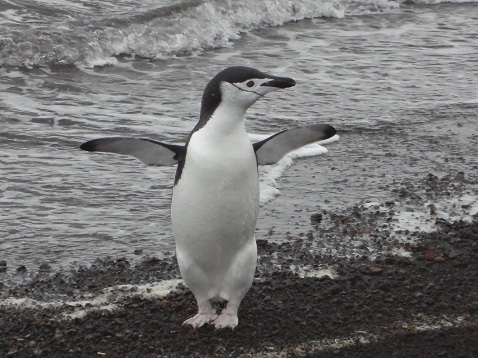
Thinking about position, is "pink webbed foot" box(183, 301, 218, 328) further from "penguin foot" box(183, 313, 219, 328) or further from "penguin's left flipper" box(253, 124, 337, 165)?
"penguin's left flipper" box(253, 124, 337, 165)

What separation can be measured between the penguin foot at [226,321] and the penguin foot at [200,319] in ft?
0.15

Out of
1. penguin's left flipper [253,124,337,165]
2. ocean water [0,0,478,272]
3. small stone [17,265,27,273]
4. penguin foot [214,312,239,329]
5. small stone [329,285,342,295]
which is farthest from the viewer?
ocean water [0,0,478,272]

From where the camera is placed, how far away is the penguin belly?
178 inches

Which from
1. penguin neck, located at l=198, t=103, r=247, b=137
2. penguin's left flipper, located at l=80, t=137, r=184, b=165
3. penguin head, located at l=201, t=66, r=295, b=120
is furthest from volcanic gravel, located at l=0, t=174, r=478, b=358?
penguin head, located at l=201, t=66, r=295, b=120

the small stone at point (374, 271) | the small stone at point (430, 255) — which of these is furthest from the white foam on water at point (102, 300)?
the small stone at point (430, 255)

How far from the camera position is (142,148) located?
4.76 m

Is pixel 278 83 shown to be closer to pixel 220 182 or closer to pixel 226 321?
pixel 220 182

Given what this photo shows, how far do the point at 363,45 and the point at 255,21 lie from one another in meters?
2.03

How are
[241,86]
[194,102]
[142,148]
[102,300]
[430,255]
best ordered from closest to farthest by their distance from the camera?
[241,86] → [142,148] → [102,300] → [430,255] → [194,102]

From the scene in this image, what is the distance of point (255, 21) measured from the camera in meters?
13.8

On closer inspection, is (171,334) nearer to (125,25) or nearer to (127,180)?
(127,180)

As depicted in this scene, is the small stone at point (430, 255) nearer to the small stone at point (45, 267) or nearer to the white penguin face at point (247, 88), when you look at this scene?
the white penguin face at point (247, 88)

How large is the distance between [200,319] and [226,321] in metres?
0.12

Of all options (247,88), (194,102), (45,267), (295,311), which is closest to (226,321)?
(295,311)
